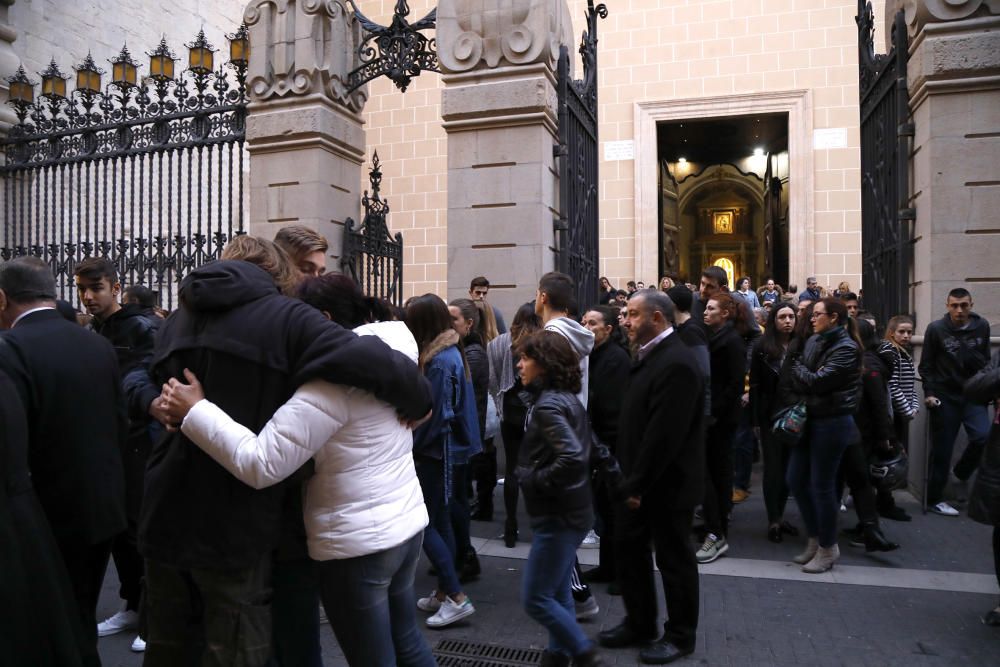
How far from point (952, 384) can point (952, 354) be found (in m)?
0.29

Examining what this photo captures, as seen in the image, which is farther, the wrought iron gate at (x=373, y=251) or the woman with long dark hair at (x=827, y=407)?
the wrought iron gate at (x=373, y=251)

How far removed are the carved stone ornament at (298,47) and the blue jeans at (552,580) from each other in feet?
22.6

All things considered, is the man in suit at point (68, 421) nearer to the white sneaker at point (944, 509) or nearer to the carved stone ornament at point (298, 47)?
the carved stone ornament at point (298, 47)

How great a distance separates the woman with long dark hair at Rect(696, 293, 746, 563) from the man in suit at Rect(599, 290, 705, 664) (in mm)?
1651

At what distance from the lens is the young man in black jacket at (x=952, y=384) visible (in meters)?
6.77

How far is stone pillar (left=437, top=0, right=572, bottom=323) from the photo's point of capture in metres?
8.03

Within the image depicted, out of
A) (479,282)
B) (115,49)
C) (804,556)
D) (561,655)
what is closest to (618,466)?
(561,655)

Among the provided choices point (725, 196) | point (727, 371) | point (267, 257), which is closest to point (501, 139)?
point (727, 371)

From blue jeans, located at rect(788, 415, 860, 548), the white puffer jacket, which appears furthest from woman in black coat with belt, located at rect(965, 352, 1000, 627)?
the white puffer jacket

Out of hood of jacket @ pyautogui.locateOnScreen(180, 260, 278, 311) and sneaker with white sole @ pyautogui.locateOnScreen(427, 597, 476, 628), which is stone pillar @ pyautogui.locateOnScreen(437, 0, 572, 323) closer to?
sneaker with white sole @ pyautogui.locateOnScreen(427, 597, 476, 628)

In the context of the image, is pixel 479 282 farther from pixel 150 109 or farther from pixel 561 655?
pixel 150 109

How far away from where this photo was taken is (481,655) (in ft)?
13.6

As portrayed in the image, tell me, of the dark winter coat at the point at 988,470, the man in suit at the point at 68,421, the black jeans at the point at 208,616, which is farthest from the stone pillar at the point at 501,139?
the black jeans at the point at 208,616

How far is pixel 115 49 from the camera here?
16344 mm
